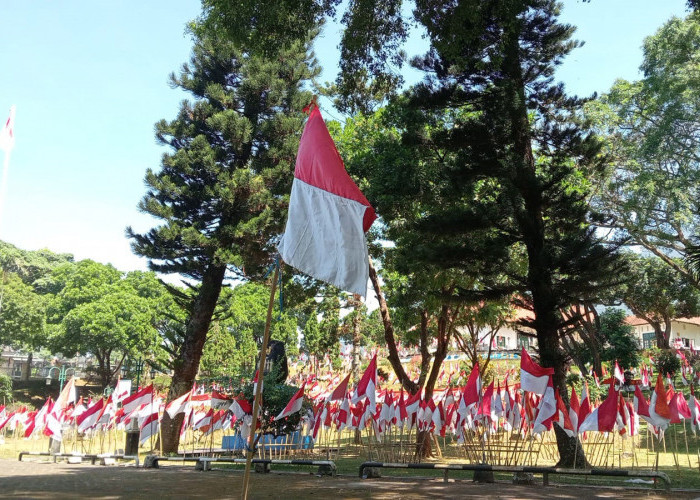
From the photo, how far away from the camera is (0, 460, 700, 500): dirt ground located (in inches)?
335

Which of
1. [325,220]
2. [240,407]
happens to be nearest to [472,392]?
[240,407]

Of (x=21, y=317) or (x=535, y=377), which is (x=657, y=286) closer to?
(x=535, y=377)

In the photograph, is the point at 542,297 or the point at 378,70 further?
the point at 542,297

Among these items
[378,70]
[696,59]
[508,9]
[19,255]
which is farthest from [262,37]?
[19,255]

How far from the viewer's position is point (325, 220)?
647 cm

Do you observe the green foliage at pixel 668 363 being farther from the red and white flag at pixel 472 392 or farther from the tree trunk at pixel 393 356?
the red and white flag at pixel 472 392

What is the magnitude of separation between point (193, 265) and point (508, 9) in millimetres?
14291

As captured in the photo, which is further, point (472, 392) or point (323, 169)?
point (472, 392)

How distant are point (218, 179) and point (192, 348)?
20.0 ft

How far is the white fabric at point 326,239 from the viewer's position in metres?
6.06

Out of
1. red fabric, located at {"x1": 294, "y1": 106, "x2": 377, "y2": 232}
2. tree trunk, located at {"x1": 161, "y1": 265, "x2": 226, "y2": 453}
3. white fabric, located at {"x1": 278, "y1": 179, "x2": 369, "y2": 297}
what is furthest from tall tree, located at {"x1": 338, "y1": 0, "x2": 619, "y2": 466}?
tree trunk, located at {"x1": 161, "y1": 265, "x2": 226, "y2": 453}

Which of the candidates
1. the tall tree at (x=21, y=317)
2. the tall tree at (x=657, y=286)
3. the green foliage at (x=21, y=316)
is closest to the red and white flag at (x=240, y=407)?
the tall tree at (x=657, y=286)

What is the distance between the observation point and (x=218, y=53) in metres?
21.8

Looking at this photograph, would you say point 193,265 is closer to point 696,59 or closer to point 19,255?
point 696,59
